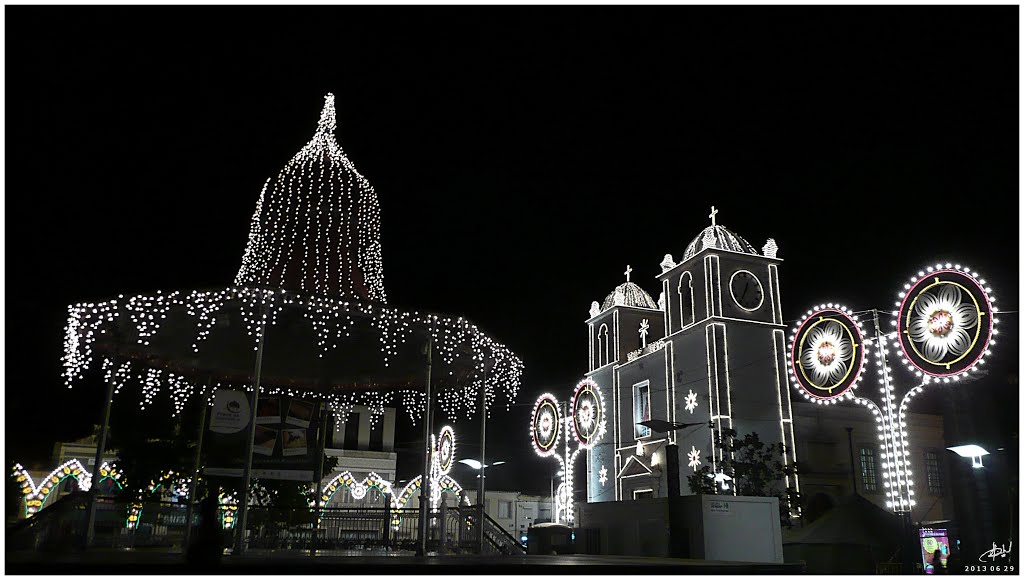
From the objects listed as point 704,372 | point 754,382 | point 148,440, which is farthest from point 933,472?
point 148,440

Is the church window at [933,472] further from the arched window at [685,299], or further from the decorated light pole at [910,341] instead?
the decorated light pole at [910,341]

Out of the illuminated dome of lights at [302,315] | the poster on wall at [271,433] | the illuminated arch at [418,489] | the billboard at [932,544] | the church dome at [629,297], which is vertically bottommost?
the billboard at [932,544]

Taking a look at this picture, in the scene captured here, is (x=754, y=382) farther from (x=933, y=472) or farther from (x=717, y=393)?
(x=933, y=472)

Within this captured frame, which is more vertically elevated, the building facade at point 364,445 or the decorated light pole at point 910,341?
the decorated light pole at point 910,341

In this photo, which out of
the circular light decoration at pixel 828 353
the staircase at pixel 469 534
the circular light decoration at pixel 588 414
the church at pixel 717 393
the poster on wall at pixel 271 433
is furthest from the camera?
the circular light decoration at pixel 588 414

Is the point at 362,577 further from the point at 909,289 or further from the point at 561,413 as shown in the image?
the point at 561,413

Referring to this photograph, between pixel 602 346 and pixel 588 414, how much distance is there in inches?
204

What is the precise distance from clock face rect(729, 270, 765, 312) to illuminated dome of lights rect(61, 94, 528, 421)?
20569 millimetres

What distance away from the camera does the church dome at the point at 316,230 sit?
619 inches

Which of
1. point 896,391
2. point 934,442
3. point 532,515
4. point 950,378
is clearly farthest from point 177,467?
point 934,442

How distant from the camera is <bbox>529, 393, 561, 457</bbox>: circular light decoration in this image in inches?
1704

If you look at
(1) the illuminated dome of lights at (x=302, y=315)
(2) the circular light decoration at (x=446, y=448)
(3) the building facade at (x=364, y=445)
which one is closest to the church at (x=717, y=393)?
(2) the circular light decoration at (x=446, y=448)

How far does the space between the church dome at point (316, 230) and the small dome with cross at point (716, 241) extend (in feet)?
78.6

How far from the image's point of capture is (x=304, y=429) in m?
14.8
